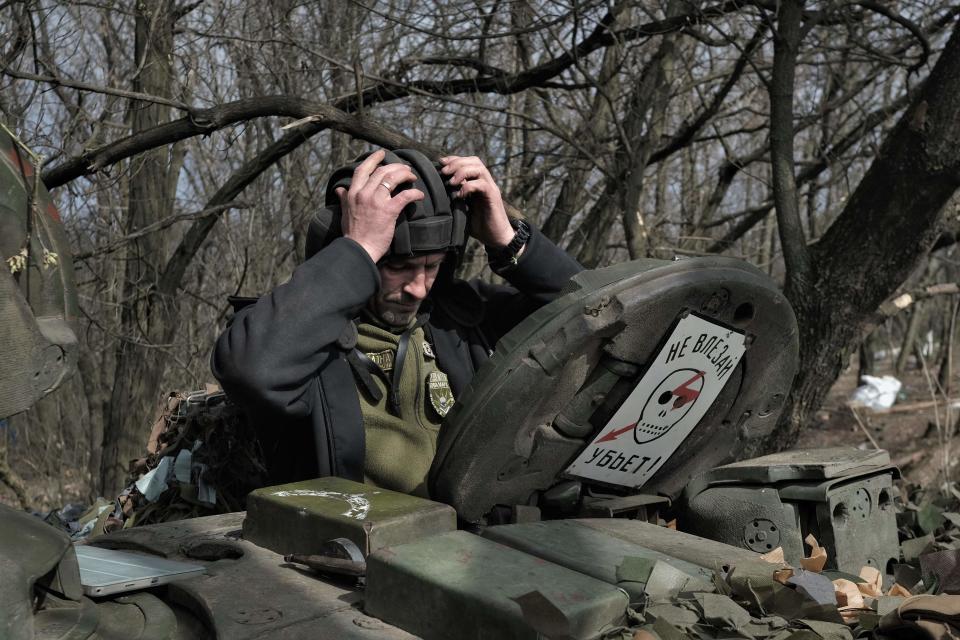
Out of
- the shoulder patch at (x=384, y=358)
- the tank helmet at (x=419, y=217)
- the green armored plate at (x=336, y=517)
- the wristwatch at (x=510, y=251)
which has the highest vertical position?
the tank helmet at (x=419, y=217)

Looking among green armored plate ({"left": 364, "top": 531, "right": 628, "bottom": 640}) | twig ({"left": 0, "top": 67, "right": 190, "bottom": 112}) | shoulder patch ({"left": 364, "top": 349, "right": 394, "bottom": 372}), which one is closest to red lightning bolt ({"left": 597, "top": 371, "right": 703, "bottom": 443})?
green armored plate ({"left": 364, "top": 531, "right": 628, "bottom": 640})

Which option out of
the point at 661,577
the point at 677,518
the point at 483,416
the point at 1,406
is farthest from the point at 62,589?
the point at 677,518

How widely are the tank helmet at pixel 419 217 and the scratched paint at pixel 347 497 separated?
0.77 metres

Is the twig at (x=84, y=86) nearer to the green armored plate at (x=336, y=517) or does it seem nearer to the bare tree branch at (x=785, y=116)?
the green armored plate at (x=336, y=517)

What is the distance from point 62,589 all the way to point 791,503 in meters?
1.71

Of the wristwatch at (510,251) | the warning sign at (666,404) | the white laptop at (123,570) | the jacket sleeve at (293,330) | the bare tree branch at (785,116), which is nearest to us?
the white laptop at (123,570)

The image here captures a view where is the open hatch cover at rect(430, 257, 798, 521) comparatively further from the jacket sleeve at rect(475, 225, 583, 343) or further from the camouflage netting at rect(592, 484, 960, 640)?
the jacket sleeve at rect(475, 225, 583, 343)

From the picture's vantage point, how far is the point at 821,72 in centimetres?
913

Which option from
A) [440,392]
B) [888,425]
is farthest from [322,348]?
[888,425]

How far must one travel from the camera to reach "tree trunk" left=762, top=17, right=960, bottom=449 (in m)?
3.98

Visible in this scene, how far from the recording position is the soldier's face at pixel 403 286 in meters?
2.78

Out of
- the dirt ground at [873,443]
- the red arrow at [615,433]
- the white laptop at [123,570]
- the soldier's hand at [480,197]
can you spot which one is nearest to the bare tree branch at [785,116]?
the dirt ground at [873,443]

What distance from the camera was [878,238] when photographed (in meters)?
4.15

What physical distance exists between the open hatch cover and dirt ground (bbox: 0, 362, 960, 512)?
2.38 meters
